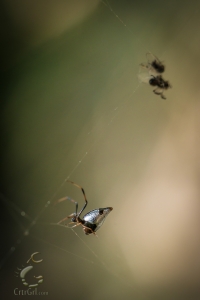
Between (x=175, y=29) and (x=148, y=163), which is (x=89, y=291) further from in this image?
(x=175, y=29)

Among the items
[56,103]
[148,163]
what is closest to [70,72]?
[56,103]

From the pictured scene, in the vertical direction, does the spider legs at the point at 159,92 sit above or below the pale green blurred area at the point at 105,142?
above

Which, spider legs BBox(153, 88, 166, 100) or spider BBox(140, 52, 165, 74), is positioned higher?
spider BBox(140, 52, 165, 74)

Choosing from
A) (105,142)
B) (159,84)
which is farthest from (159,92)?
(105,142)

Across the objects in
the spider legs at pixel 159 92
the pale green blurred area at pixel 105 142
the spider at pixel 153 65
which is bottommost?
the pale green blurred area at pixel 105 142

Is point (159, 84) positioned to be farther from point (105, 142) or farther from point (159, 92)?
point (105, 142)
